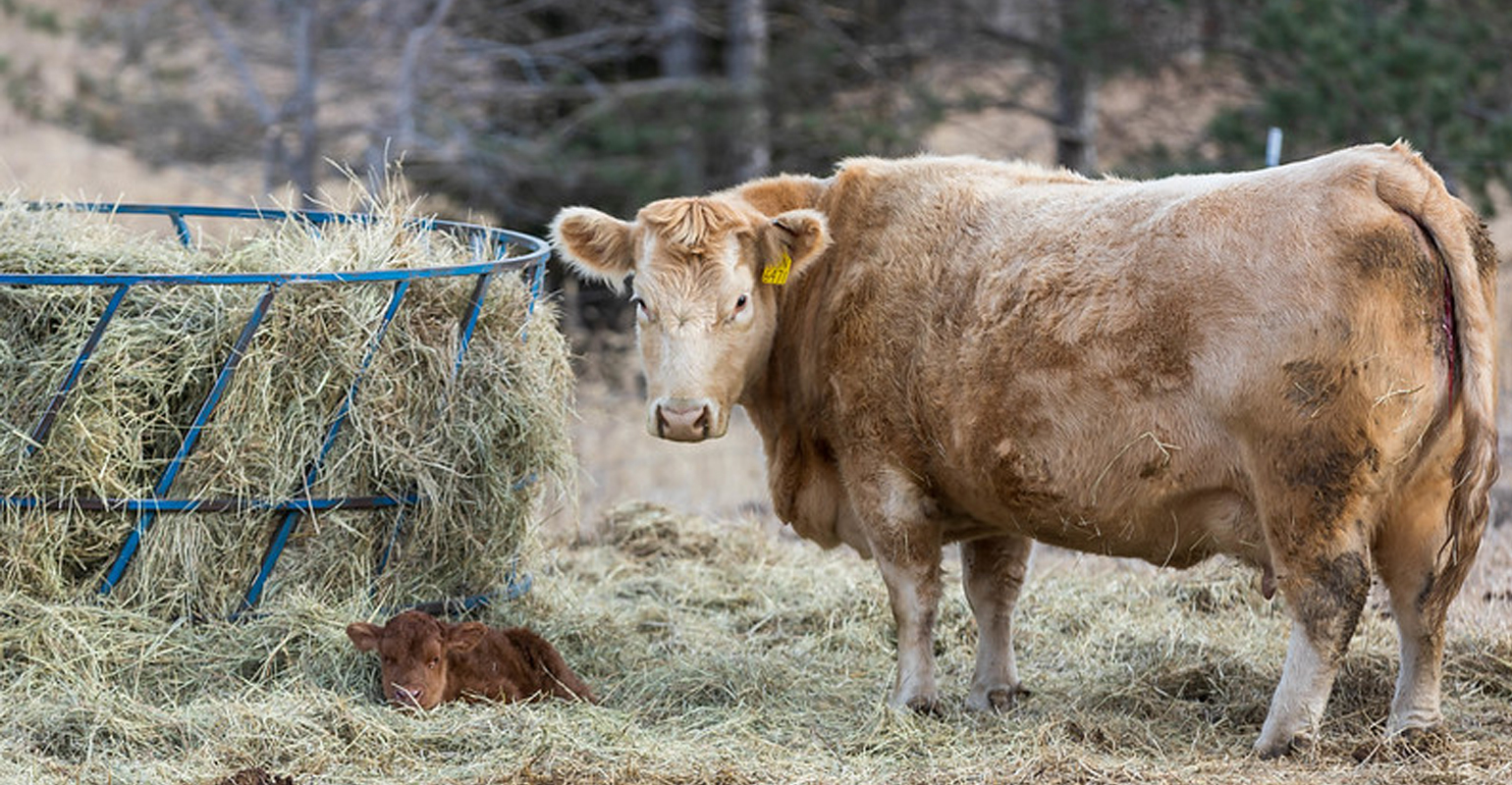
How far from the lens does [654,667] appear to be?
6477mm

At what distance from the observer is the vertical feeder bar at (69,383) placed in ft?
19.4

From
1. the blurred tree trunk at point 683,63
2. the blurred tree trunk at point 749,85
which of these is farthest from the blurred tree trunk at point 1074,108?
the blurred tree trunk at point 683,63

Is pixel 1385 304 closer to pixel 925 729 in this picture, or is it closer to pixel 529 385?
pixel 925 729

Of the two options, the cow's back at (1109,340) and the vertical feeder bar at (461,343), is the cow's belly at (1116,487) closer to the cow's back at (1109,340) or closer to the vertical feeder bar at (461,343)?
the cow's back at (1109,340)

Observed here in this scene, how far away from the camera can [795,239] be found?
6.09 m

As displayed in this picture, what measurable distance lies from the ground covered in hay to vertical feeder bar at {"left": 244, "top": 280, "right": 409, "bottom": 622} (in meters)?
0.11

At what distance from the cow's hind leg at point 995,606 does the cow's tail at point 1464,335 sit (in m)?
1.68

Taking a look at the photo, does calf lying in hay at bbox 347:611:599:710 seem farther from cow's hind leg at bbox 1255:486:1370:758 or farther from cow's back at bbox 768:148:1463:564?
cow's hind leg at bbox 1255:486:1370:758

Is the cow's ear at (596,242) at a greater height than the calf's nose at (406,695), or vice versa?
the cow's ear at (596,242)

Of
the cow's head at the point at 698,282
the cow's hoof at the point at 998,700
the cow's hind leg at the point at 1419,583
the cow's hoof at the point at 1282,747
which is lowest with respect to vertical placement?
the cow's hoof at the point at 998,700

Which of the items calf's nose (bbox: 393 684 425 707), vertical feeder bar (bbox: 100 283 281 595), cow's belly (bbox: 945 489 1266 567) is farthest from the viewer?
vertical feeder bar (bbox: 100 283 281 595)

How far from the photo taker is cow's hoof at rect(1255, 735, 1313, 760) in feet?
17.2

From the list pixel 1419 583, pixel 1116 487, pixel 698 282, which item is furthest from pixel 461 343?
pixel 1419 583

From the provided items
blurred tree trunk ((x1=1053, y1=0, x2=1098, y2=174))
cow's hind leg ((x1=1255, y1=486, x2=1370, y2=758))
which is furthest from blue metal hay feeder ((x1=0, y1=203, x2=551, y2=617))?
blurred tree trunk ((x1=1053, y1=0, x2=1098, y2=174))
